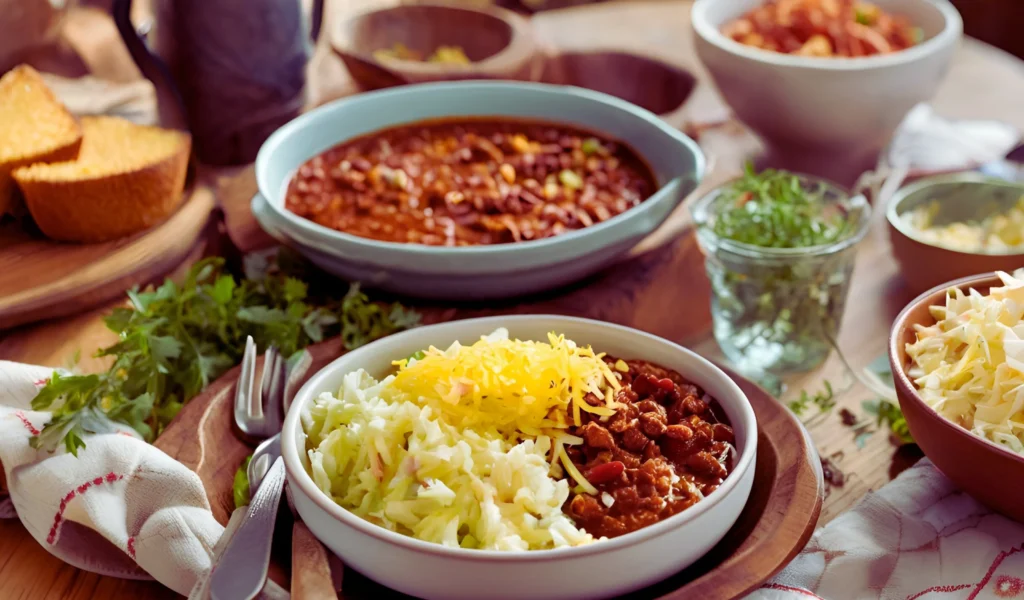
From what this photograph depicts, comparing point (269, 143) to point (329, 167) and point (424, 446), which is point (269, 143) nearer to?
point (329, 167)

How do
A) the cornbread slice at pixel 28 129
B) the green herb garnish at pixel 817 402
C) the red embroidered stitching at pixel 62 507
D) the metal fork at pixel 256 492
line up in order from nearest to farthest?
the metal fork at pixel 256 492, the red embroidered stitching at pixel 62 507, the green herb garnish at pixel 817 402, the cornbread slice at pixel 28 129

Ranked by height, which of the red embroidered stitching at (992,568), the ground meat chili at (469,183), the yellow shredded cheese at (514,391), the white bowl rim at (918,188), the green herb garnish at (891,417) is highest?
the yellow shredded cheese at (514,391)

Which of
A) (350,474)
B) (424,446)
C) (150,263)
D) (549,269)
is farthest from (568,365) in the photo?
(150,263)

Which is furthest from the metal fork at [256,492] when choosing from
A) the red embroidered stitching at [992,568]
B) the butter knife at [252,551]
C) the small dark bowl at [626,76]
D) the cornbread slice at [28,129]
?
the small dark bowl at [626,76]

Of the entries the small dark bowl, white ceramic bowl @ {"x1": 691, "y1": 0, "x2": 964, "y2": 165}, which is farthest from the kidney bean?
the small dark bowl

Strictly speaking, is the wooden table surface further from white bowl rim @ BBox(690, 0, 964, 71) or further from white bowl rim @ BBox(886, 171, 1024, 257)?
white bowl rim @ BBox(690, 0, 964, 71)

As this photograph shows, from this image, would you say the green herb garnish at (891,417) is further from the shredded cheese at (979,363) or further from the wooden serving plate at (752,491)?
the wooden serving plate at (752,491)

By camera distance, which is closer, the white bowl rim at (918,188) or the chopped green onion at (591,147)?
the white bowl rim at (918,188)
